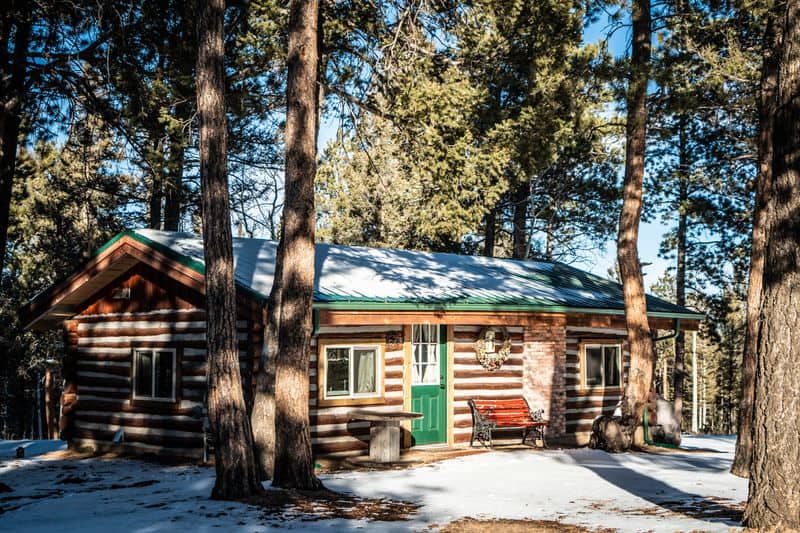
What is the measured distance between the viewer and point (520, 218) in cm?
3403

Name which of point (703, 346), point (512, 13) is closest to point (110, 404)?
point (512, 13)

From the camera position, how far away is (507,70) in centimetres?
1755

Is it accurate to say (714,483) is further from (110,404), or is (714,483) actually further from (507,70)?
(110,404)

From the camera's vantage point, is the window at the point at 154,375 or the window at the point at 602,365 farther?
the window at the point at 602,365

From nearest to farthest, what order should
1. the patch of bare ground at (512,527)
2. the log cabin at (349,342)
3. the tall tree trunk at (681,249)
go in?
the patch of bare ground at (512,527) → the log cabin at (349,342) → the tall tree trunk at (681,249)

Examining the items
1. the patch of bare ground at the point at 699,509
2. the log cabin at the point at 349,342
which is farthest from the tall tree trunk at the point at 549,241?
the patch of bare ground at the point at 699,509

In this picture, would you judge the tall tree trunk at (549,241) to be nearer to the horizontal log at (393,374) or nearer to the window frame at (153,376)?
the horizontal log at (393,374)

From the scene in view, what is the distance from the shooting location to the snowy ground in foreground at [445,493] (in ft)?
31.9

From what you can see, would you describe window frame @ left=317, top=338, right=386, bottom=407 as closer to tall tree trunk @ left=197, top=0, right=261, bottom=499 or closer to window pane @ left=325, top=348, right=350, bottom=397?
window pane @ left=325, top=348, right=350, bottom=397

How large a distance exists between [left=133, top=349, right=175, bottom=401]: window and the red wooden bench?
Result: 6.34m

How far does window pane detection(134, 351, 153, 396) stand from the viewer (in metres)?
17.9

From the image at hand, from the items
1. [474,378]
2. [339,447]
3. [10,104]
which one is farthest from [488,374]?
[10,104]

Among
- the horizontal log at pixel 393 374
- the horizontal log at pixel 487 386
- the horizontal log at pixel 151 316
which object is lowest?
the horizontal log at pixel 487 386

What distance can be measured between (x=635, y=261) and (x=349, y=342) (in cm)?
620
